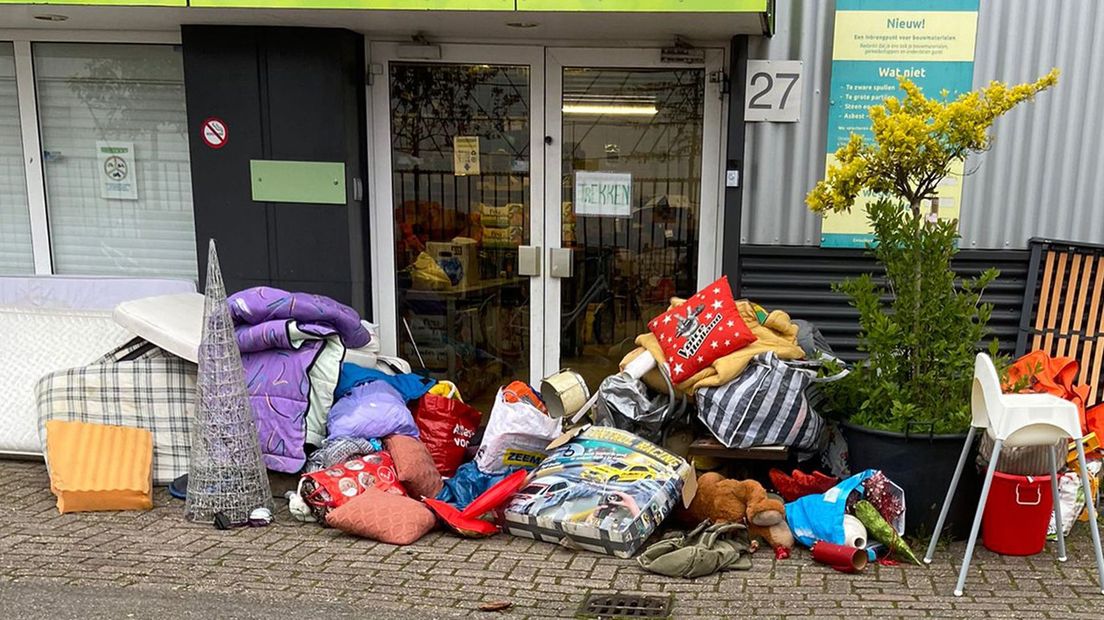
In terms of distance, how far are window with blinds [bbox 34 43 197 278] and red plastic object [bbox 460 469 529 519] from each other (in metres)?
3.27

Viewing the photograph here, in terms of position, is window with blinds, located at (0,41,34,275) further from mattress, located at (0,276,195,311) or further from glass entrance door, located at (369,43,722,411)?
glass entrance door, located at (369,43,722,411)

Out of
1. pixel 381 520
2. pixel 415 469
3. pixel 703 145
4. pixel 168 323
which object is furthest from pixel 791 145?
pixel 168 323

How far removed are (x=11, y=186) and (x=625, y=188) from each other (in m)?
4.61

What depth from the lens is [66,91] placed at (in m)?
5.71

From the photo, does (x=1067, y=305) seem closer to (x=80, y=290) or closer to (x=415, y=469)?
(x=415, y=469)

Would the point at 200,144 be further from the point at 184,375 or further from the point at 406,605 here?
the point at 406,605

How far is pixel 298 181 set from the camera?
5.30 metres

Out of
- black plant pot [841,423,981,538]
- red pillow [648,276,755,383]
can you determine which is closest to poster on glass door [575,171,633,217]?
red pillow [648,276,755,383]

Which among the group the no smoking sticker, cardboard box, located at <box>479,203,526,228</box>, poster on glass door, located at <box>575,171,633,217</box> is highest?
the no smoking sticker

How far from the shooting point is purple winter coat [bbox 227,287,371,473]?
4496 millimetres

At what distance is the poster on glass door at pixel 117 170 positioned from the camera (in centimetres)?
578

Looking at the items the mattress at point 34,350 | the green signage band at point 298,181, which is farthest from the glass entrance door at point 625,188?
the mattress at point 34,350

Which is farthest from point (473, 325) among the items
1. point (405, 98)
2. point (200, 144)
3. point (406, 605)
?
point (406, 605)

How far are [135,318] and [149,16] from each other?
6.44 ft
